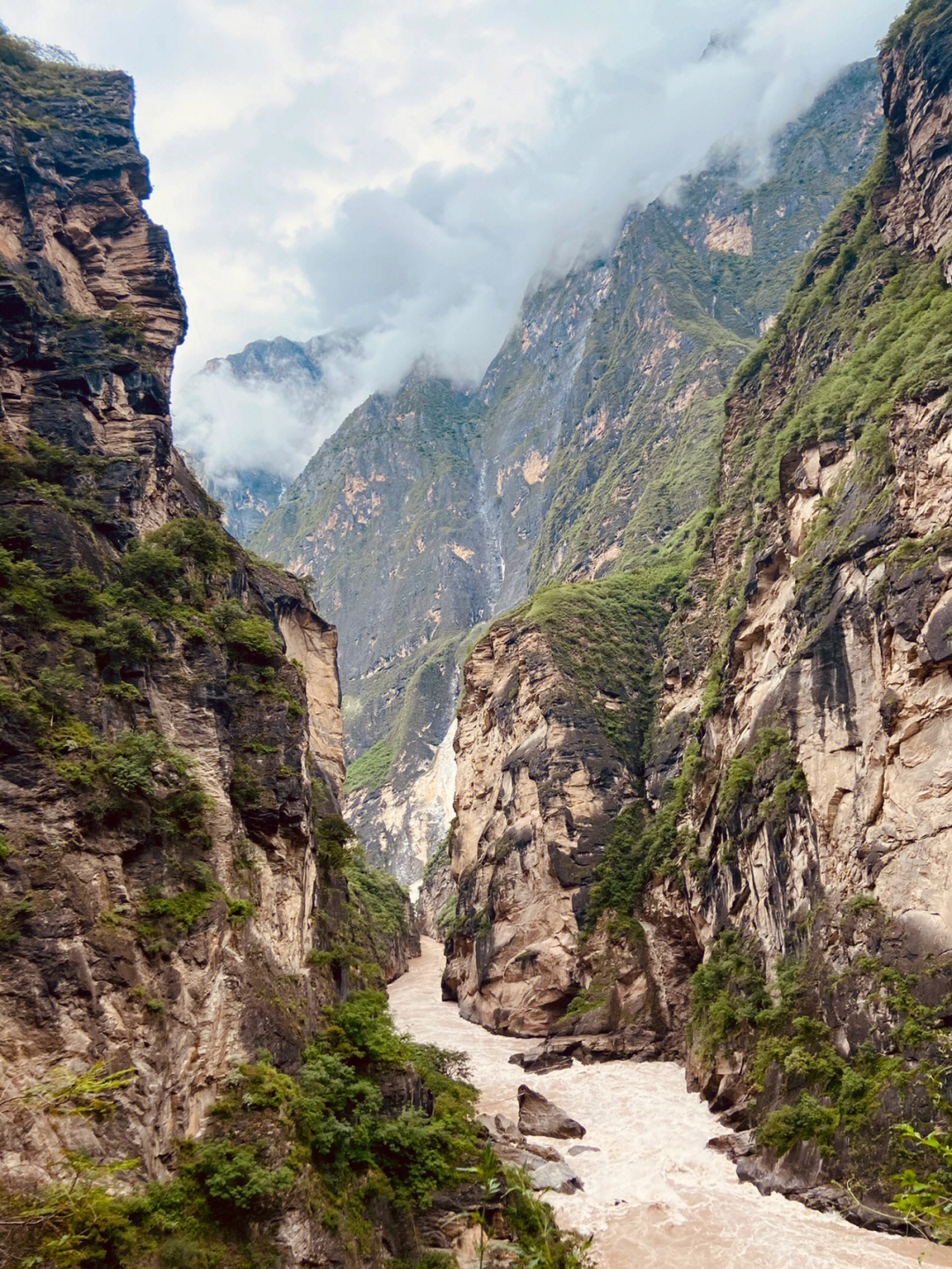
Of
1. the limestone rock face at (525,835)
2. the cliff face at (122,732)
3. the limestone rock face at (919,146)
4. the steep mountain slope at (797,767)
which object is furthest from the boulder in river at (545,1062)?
the limestone rock face at (919,146)

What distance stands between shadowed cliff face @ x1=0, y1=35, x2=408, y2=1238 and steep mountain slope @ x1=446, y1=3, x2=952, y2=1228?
→ 1418 centimetres

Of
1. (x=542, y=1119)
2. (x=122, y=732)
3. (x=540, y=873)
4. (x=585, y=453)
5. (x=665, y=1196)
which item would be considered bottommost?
(x=665, y=1196)

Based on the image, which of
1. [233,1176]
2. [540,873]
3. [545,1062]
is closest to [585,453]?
[540,873]

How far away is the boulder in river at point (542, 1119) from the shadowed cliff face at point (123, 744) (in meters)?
7.58

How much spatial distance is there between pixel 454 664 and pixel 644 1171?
122203 mm

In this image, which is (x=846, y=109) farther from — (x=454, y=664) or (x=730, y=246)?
(x=454, y=664)

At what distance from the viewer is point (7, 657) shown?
20562 millimetres

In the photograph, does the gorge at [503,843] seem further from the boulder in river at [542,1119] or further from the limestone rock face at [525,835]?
the boulder in river at [542,1119]

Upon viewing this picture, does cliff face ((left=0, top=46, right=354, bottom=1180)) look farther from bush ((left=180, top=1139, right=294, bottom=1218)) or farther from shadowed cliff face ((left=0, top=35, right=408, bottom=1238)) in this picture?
bush ((left=180, top=1139, right=294, bottom=1218))

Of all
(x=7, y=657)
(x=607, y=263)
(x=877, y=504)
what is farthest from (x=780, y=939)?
(x=607, y=263)

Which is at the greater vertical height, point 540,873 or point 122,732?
point 122,732

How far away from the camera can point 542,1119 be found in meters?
29.4

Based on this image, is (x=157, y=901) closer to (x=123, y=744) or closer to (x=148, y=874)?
(x=148, y=874)

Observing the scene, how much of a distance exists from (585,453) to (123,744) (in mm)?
130869
